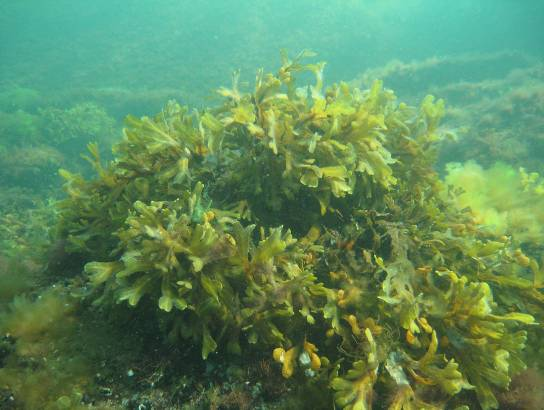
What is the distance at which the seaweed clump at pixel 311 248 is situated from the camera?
2139 millimetres

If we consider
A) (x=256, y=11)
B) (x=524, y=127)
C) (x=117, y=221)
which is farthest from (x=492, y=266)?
(x=256, y=11)

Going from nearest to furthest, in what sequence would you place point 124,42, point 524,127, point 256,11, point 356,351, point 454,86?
1. point 356,351
2. point 524,127
3. point 454,86
4. point 256,11
5. point 124,42

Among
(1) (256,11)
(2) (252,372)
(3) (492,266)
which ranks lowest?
(2) (252,372)

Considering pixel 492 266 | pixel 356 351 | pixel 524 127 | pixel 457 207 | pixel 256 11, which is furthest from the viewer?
pixel 256 11

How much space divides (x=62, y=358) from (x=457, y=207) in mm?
3680

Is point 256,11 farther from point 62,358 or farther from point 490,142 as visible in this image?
point 62,358

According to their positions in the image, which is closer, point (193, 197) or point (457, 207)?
point (193, 197)

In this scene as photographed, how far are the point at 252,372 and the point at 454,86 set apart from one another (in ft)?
54.8

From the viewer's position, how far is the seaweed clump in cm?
214

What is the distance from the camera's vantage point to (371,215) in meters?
2.95

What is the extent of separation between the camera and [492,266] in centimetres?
271

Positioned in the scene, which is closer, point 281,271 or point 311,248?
point 281,271

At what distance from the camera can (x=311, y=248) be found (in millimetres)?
2660

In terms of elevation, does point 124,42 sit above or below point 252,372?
above
